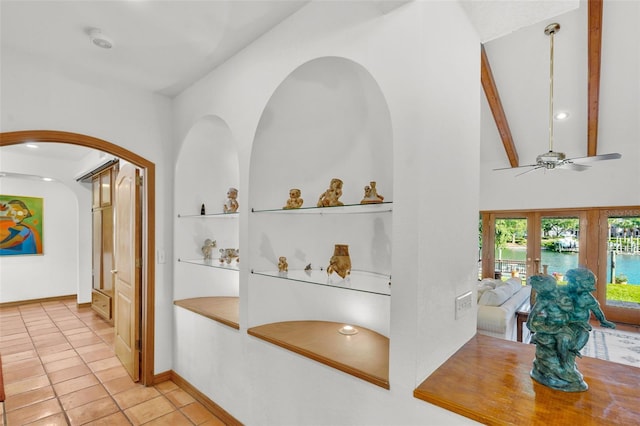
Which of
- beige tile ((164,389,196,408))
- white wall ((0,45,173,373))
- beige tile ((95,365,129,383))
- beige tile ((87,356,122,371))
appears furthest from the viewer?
beige tile ((87,356,122,371))

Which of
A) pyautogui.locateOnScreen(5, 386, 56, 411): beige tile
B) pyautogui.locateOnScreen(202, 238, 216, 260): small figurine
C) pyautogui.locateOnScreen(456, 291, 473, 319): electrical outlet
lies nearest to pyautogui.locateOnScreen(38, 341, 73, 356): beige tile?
pyautogui.locateOnScreen(5, 386, 56, 411): beige tile

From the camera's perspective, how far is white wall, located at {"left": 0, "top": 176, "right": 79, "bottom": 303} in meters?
5.59

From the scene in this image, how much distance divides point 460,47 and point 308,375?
1.93 metres

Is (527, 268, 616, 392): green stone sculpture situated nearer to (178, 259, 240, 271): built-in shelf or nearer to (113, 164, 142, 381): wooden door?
(178, 259, 240, 271): built-in shelf

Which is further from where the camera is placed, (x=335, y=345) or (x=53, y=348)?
(x=53, y=348)

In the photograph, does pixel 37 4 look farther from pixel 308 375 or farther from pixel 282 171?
pixel 308 375

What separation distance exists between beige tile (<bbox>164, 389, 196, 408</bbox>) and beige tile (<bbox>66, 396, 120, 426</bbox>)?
39 cm

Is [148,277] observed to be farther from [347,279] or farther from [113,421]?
[347,279]

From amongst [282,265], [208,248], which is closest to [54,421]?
[208,248]

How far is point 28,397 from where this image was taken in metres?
2.73

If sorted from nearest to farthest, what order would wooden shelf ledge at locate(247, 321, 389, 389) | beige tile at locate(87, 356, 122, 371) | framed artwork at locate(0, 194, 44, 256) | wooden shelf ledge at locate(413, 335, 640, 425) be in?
wooden shelf ledge at locate(413, 335, 640, 425)
wooden shelf ledge at locate(247, 321, 389, 389)
beige tile at locate(87, 356, 122, 371)
framed artwork at locate(0, 194, 44, 256)

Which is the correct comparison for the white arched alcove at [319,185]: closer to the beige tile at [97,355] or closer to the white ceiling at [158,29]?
the white ceiling at [158,29]

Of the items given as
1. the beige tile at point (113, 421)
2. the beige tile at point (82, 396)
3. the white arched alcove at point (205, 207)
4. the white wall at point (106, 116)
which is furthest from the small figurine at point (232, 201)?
the beige tile at point (82, 396)

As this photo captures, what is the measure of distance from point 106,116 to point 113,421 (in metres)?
2.37
